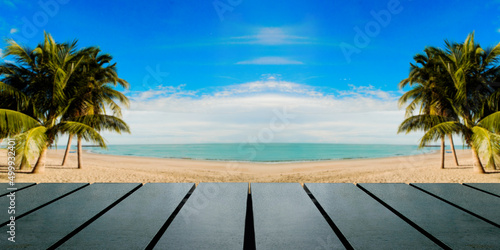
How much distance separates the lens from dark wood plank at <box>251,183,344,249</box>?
957 millimetres

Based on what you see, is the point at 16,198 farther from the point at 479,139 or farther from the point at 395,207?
the point at 479,139

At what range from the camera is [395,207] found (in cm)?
144

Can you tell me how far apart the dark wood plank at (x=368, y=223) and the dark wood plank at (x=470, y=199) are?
1.56 ft

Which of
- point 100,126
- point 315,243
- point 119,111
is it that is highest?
point 119,111

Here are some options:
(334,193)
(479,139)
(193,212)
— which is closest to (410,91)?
(479,139)

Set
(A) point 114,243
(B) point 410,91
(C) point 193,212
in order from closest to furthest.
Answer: (A) point 114,243
(C) point 193,212
(B) point 410,91

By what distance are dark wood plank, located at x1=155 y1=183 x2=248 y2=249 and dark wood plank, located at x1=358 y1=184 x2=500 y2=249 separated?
0.76m

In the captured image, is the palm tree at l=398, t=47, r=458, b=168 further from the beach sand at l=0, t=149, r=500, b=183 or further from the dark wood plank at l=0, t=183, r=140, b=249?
the dark wood plank at l=0, t=183, r=140, b=249

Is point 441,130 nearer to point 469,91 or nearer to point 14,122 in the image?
point 469,91

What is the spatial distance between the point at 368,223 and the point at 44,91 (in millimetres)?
11782

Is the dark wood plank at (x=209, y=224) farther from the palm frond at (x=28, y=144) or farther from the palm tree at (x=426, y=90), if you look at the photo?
the palm tree at (x=426, y=90)

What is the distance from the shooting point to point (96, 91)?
1127cm

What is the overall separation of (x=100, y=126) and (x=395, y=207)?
11.0 m

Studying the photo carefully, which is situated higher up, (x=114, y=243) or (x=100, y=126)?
(x=100, y=126)
